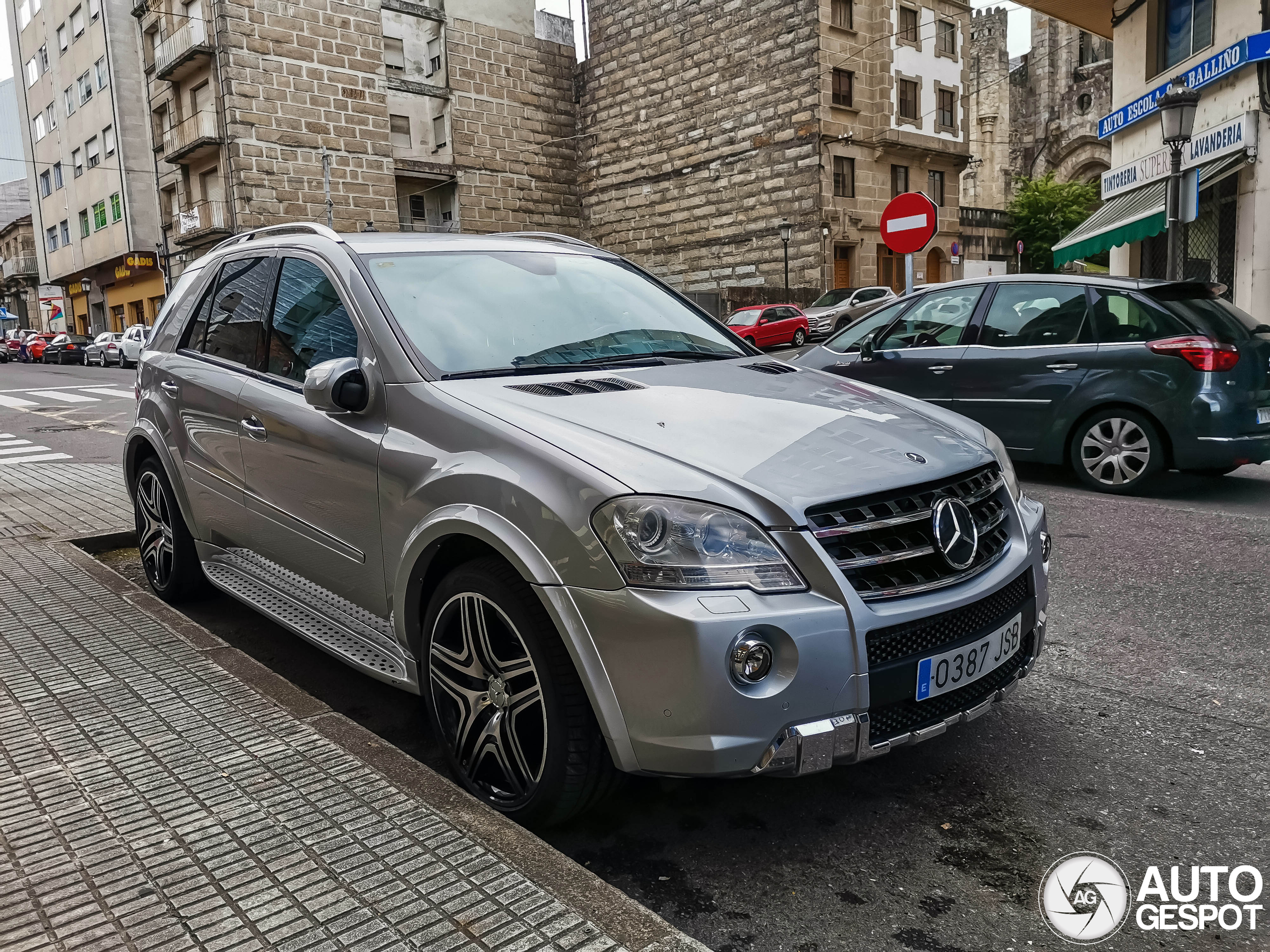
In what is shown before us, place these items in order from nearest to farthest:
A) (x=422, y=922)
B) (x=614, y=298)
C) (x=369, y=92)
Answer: (x=422, y=922)
(x=614, y=298)
(x=369, y=92)

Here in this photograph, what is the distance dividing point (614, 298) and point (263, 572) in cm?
170

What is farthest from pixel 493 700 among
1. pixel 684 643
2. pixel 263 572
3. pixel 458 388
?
pixel 263 572

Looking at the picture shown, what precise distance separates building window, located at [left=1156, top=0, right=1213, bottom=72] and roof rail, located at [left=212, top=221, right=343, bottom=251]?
16.5 meters

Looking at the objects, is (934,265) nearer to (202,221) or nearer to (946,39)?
(946,39)

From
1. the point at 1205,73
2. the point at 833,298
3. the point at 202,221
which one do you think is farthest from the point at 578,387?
the point at 202,221

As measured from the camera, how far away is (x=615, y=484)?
2398 mm

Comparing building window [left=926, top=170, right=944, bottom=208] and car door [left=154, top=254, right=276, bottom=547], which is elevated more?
building window [left=926, top=170, right=944, bottom=208]

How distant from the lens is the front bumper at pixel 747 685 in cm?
227

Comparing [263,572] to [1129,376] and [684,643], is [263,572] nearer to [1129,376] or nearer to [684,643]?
[684,643]

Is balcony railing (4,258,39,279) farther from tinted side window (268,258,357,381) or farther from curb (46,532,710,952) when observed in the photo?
curb (46,532,710,952)

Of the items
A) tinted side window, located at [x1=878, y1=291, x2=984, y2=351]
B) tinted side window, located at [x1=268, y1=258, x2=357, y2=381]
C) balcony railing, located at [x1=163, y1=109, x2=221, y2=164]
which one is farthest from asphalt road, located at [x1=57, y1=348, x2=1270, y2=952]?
balcony railing, located at [x1=163, y1=109, x2=221, y2=164]

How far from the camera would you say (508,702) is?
8.75 feet

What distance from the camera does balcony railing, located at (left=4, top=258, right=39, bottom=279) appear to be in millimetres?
60438

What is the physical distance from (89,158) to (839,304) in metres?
35.3
